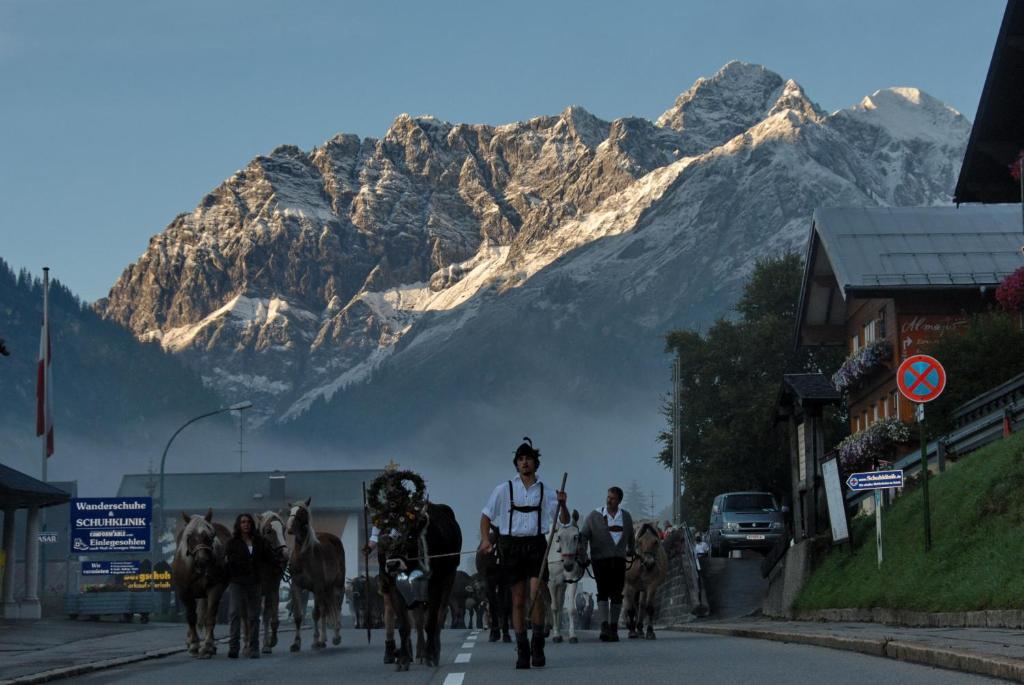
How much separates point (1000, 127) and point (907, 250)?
18.6 meters

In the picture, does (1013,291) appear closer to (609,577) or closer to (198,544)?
(609,577)

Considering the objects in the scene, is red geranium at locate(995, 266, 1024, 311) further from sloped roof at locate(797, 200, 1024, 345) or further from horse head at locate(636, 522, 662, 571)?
sloped roof at locate(797, 200, 1024, 345)

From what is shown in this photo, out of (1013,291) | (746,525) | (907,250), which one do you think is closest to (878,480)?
(1013,291)

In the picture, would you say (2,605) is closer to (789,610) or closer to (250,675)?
(789,610)

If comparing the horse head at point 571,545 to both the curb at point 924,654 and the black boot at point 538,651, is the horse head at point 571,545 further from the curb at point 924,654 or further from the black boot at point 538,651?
the black boot at point 538,651

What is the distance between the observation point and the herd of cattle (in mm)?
17641

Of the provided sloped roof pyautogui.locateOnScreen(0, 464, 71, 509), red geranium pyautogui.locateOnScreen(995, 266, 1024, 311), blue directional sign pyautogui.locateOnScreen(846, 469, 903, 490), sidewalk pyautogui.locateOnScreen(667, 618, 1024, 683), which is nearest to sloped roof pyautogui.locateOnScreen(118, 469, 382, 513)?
sloped roof pyautogui.locateOnScreen(0, 464, 71, 509)

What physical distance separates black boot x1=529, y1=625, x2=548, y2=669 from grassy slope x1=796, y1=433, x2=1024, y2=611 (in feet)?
16.8

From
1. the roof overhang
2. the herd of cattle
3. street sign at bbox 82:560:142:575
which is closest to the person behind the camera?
the herd of cattle

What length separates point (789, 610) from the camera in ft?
103

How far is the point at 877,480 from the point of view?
2495 cm

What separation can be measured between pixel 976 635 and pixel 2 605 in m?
30.0

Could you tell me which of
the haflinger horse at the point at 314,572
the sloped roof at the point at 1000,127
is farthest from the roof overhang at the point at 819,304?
the haflinger horse at the point at 314,572

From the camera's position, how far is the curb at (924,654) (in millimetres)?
12719
